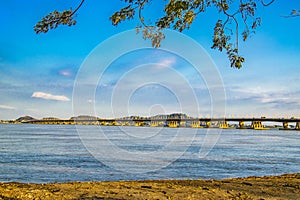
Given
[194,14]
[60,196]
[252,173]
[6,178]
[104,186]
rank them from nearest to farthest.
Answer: [60,196], [104,186], [194,14], [6,178], [252,173]

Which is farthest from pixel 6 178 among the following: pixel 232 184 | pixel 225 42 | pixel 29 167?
pixel 225 42

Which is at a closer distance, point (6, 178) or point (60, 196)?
point (60, 196)

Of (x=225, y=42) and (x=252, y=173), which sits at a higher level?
(x=225, y=42)

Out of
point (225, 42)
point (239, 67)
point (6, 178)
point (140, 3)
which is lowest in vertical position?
point (6, 178)

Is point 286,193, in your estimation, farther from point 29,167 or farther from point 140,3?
point 29,167

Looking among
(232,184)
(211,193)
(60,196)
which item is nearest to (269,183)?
(232,184)

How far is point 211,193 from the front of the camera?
7.90 meters

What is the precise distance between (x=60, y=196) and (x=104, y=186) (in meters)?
1.66

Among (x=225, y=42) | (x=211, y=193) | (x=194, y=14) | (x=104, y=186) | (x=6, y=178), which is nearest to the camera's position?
(x=211, y=193)

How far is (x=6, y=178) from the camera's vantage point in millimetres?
13766

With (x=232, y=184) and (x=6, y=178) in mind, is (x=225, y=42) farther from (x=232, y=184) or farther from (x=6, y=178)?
(x=6, y=178)

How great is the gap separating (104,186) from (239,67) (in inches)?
184

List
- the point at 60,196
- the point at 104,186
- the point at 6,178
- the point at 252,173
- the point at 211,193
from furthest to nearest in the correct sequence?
the point at 252,173, the point at 6,178, the point at 104,186, the point at 211,193, the point at 60,196

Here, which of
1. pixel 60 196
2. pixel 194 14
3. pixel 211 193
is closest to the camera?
pixel 60 196
